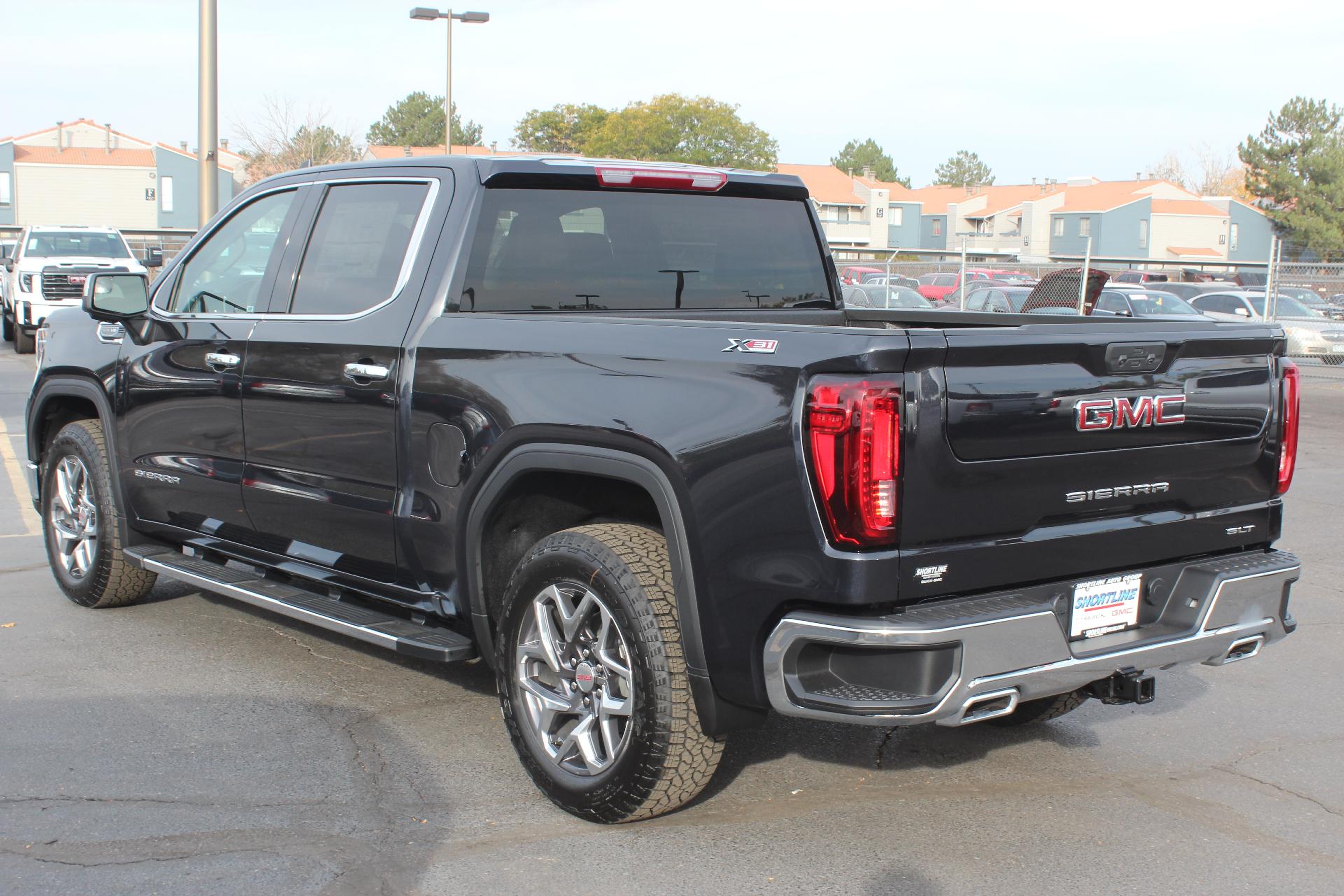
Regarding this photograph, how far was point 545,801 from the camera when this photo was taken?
4.18 m

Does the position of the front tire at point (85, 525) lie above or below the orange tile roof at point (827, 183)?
below

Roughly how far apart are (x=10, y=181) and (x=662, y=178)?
7836cm

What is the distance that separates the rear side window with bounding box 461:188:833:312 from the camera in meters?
4.64

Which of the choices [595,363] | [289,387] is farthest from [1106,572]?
[289,387]

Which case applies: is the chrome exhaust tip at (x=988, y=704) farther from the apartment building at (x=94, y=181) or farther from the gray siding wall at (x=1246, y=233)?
the gray siding wall at (x=1246, y=233)

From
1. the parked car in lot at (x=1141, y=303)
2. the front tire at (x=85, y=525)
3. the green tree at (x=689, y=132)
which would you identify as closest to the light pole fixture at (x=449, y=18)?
the parked car in lot at (x=1141, y=303)

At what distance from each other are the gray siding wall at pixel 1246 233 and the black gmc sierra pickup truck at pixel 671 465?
81128mm

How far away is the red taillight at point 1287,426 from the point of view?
4.10 meters

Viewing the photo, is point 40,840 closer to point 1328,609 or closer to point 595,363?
point 595,363

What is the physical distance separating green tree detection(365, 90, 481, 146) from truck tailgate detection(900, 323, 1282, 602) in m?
125

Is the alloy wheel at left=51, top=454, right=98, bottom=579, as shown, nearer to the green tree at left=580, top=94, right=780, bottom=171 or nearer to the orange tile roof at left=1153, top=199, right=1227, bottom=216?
the green tree at left=580, top=94, right=780, bottom=171

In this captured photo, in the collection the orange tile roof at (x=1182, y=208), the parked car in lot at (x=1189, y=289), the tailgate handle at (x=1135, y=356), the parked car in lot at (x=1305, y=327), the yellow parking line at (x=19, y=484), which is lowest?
the yellow parking line at (x=19, y=484)

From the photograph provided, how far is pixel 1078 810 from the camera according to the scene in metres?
4.14

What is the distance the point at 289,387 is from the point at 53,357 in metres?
2.12
